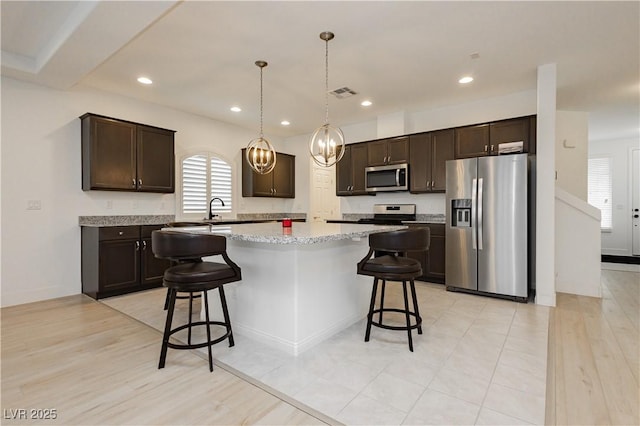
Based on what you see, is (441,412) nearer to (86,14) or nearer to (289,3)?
(289,3)

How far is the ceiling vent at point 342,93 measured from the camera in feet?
14.1

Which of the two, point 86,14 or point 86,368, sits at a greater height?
point 86,14

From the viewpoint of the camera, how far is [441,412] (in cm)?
171

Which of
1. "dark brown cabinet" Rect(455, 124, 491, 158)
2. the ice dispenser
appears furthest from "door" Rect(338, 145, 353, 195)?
the ice dispenser

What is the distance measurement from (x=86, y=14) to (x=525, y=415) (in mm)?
3941

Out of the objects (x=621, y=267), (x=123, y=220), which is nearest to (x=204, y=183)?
(x=123, y=220)

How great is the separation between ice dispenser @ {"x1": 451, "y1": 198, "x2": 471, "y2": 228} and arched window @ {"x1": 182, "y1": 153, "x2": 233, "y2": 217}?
383cm

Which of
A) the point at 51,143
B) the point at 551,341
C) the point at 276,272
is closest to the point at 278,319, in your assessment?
the point at 276,272

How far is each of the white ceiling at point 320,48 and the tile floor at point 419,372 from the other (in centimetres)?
270

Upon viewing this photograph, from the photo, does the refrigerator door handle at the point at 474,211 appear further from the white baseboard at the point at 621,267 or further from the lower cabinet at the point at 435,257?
the white baseboard at the point at 621,267

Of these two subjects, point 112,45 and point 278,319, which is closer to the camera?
point 278,319

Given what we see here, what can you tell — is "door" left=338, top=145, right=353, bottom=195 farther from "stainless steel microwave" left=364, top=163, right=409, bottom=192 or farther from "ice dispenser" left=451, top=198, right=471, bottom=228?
"ice dispenser" left=451, top=198, right=471, bottom=228

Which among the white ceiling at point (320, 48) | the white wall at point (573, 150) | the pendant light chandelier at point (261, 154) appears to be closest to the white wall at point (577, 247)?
the white wall at point (573, 150)

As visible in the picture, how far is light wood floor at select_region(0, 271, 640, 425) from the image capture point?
1.71m
